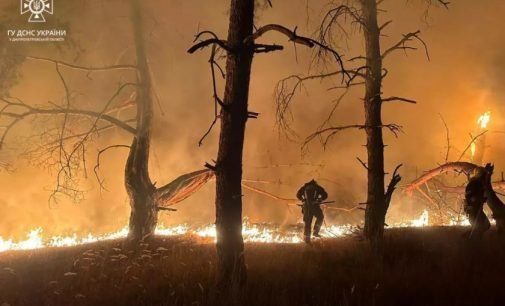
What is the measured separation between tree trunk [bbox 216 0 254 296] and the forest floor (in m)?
0.49

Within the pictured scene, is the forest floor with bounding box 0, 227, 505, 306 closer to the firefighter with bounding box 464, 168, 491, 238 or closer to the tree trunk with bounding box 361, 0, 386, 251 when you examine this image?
the firefighter with bounding box 464, 168, 491, 238

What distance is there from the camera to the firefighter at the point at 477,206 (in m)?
8.91

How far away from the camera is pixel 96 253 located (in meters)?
9.67

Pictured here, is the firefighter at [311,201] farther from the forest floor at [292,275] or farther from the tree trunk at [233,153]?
the tree trunk at [233,153]

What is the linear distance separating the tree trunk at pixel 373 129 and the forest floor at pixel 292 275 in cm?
58

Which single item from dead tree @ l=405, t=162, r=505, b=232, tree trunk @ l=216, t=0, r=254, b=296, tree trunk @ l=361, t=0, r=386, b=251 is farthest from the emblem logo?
dead tree @ l=405, t=162, r=505, b=232

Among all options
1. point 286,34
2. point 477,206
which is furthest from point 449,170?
point 286,34

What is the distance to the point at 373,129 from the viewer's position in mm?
9641

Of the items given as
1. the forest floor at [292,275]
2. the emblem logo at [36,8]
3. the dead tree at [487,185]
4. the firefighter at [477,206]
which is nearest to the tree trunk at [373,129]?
the forest floor at [292,275]

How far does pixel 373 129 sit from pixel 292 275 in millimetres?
4599

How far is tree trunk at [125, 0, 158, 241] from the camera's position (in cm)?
1185

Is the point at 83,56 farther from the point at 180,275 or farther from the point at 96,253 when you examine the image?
the point at 180,275

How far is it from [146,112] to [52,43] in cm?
455

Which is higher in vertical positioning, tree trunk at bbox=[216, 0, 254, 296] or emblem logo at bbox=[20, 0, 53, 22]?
emblem logo at bbox=[20, 0, 53, 22]
